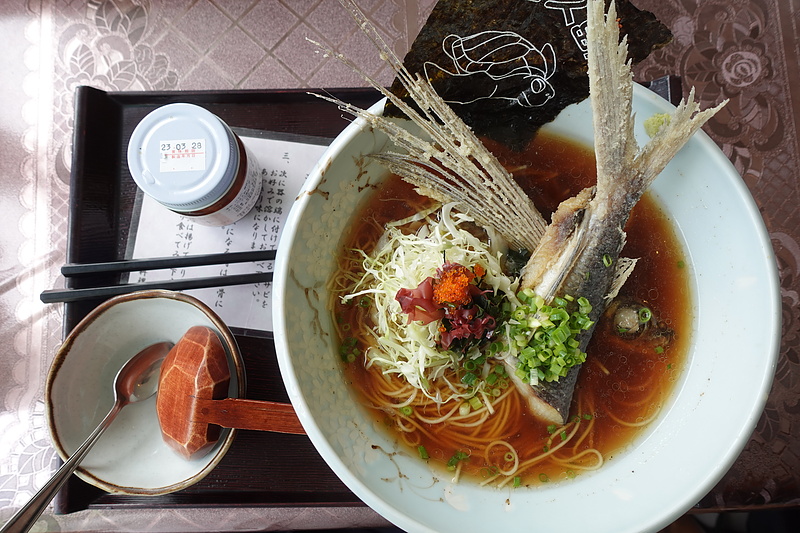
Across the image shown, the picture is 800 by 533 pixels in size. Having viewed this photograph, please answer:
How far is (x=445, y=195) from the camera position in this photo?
1.40 meters

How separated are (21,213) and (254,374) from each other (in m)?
1.19

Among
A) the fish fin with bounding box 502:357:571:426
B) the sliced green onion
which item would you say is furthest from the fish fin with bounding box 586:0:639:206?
the sliced green onion

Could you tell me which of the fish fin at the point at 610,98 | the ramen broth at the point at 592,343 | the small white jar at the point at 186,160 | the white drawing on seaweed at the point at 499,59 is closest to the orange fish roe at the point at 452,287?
the ramen broth at the point at 592,343

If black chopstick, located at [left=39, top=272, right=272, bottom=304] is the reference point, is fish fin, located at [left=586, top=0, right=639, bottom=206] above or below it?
above

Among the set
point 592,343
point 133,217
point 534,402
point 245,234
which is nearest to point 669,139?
point 592,343

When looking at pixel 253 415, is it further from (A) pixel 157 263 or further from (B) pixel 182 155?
(B) pixel 182 155

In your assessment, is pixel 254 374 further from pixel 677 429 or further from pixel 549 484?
pixel 677 429

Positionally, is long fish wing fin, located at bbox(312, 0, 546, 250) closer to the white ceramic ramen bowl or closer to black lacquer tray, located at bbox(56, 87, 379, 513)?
the white ceramic ramen bowl

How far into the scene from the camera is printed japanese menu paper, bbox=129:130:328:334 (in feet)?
4.91

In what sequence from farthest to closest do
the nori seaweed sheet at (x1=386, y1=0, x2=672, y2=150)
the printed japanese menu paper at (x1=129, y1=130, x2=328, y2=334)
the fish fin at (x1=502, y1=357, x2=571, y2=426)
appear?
1. the printed japanese menu paper at (x1=129, y1=130, x2=328, y2=334)
2. the fish fin at (x1=502, y1=357, x2=571, y2=426)
3. the nori seaweed sheet at (x1=386, y1=0, x2=672, y2=150)

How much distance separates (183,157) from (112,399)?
2.45 ft

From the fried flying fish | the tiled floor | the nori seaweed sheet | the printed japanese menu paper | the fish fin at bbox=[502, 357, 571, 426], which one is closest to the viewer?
the fried flying fish

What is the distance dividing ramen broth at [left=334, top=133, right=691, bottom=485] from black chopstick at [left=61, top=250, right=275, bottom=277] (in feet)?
1.02

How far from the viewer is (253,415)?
121cm
